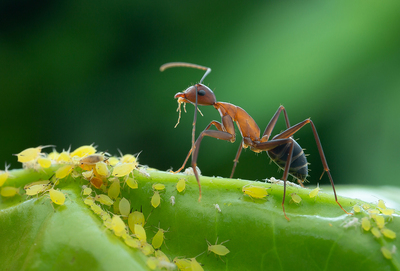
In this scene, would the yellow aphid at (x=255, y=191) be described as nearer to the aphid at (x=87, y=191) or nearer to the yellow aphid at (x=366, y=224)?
the yellow aphid at (x=366, y=224)

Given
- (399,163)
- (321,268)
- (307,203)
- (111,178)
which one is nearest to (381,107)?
(399,163)

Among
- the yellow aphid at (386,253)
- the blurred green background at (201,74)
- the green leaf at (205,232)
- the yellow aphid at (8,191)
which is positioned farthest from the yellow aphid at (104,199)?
the blurred green background at (201,74)

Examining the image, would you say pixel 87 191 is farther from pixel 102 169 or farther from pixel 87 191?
pixel 102 169

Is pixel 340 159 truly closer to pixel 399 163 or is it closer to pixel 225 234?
pixel 399 163

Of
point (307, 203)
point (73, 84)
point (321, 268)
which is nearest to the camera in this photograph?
point (321, 268)

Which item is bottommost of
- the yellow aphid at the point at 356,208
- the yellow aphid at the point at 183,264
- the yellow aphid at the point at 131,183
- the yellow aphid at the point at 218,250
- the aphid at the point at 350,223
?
the yellow aphid at the point at 183,264

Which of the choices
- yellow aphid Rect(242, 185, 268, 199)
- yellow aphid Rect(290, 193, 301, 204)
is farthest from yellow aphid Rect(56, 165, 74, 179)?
yellow aphid Rect(290, 193, 301, 204)

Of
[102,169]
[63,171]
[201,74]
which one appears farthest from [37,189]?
[201,74]
